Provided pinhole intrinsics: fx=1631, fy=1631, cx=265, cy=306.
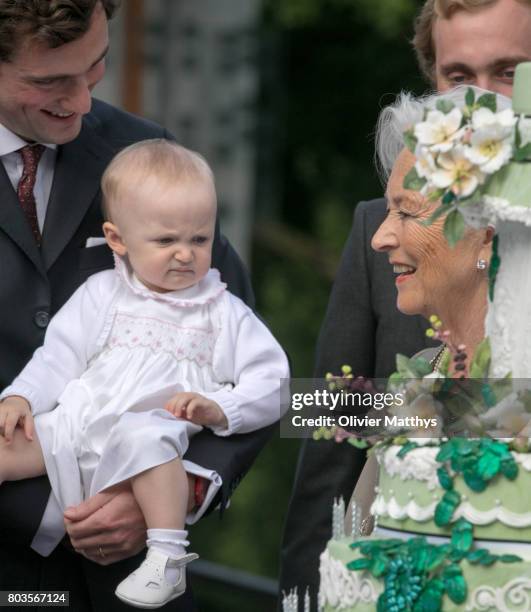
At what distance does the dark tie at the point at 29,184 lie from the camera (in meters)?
4.43

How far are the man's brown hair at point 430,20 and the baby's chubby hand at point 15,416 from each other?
152 cm

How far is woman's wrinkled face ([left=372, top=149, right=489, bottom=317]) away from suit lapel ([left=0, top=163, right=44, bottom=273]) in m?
1.03

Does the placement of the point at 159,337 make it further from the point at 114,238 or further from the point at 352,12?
the point at 352,12

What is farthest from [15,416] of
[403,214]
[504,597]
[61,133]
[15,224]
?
[504,597]

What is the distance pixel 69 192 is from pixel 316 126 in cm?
1020

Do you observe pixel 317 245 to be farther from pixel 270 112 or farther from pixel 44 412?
pixel 44 412

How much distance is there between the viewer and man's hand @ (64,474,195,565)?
4.09 metres

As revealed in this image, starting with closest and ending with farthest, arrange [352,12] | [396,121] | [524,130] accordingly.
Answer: [524,130] → [396,121] → [352,12]

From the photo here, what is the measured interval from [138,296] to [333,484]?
31.6 inches

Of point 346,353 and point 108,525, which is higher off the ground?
point 346,353

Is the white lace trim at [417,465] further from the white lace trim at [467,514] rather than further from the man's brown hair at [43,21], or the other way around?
the man's brown hair at [43,21]

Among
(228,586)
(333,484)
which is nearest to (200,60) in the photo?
(228,586)

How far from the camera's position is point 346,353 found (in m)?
4.62

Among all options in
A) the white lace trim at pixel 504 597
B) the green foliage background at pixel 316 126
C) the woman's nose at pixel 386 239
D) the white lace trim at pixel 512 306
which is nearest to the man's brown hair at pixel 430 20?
the woman's nose at pixel 386 239
